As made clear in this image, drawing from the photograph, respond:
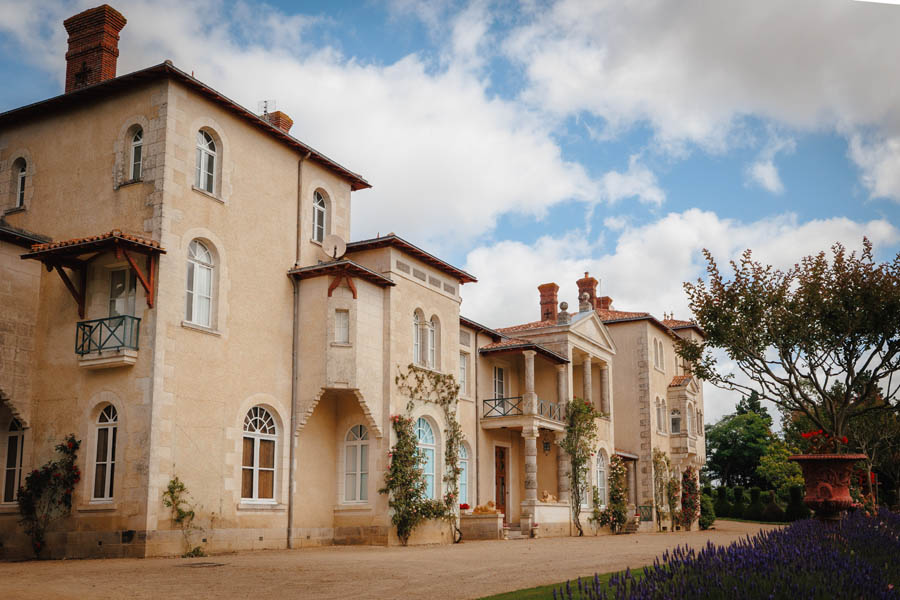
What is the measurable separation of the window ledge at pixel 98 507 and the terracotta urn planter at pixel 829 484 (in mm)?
12052

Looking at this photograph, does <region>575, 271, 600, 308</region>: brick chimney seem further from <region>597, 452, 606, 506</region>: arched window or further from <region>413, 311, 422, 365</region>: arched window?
<region>413, 311, 422, 365</region>: arched window

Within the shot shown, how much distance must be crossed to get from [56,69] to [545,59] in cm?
1366

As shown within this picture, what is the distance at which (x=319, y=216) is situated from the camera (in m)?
21.3

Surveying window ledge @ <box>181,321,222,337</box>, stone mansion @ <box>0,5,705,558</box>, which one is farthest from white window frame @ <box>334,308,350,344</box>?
window ledge @ <box>181,321,222,337</box>

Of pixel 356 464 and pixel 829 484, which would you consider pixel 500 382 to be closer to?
pixel 356 464

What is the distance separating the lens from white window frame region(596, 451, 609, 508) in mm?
30344

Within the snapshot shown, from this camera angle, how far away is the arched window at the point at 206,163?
17.6m

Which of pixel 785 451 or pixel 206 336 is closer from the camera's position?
pixel 206 336

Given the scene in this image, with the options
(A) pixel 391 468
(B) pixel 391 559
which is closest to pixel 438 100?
(B) pixel 391 559

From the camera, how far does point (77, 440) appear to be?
16188mm

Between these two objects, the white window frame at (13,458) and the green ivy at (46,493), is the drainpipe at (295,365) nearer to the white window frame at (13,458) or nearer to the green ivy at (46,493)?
the green ivy at (46,493)

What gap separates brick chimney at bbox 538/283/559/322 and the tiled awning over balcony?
813 inches

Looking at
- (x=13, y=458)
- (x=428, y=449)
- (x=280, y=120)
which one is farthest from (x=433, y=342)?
(x=13, y=458)

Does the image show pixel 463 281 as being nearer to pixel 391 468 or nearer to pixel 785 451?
pixel 391 468
